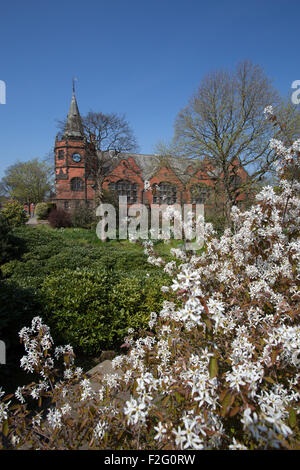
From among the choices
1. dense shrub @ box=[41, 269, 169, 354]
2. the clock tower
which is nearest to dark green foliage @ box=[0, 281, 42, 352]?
dense shrub @ box=[41, 269, 169, 354]

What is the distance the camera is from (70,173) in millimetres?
31797

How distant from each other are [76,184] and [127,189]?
6.13 m

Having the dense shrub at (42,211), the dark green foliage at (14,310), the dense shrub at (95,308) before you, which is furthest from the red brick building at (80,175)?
the dark green foliage at (14,310)

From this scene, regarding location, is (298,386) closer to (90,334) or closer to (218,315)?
(218,315)

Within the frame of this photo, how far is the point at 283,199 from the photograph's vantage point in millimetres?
3539

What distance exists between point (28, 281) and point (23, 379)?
6.11 ft

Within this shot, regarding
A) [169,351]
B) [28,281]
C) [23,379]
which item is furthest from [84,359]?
[169,351]

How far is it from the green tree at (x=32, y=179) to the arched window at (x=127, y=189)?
53.5 feet

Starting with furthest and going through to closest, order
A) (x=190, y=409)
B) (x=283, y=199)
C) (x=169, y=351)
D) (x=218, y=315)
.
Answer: (x=283, y=199), (x=169, y=351), (x=190, y=409), (x=218, y=315)

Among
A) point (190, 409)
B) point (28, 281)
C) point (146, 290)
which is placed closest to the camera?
point (190, 409)

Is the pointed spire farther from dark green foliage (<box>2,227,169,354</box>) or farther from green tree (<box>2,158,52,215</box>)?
dark green foliage (<box>2,227,169,354</box>)

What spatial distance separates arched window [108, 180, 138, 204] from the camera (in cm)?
Answer: 3366

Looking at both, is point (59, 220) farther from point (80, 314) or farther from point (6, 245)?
point (80, 314)

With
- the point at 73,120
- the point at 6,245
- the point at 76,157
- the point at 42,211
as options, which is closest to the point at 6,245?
the point at 6,245
